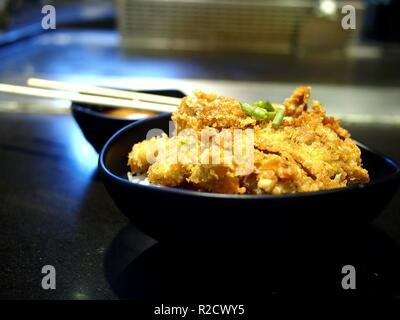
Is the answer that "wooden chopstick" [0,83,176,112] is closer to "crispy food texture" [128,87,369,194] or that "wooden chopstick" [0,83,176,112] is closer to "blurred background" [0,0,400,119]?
"crispy food texture" [128,87,369,194]

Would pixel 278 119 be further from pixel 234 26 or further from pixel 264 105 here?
pixel 234 26

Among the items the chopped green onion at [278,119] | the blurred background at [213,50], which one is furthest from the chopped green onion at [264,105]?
the blurred background at [213,50]

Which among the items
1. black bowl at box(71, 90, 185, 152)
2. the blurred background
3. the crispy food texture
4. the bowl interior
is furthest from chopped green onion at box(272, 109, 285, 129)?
the blurred background

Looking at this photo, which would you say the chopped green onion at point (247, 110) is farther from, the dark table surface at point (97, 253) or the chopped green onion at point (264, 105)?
the dark table surface at point (97, 253)

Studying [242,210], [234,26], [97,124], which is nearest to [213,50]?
[234,26]

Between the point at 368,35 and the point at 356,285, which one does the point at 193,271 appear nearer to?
the point at 356,285
